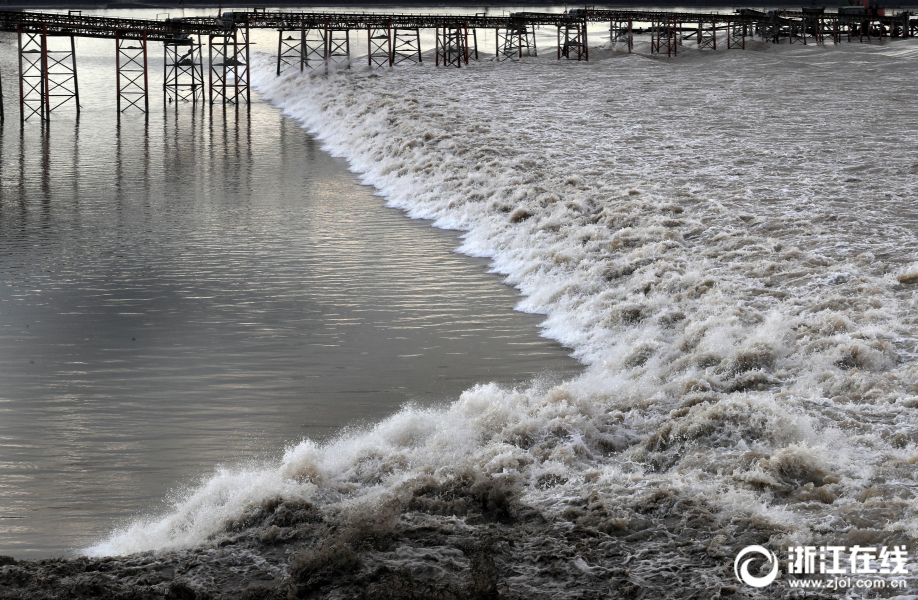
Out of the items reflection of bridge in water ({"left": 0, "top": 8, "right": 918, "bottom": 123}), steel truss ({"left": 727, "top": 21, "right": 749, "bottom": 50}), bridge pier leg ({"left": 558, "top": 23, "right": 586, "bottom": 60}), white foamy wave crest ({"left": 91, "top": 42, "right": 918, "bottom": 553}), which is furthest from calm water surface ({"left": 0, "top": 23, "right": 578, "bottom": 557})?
steel truss ({"left": 727, "top": 21, "right": 749, "bottom": 50})

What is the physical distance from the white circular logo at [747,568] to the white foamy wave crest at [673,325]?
37 cm

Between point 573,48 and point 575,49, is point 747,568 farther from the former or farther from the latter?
point 575,49

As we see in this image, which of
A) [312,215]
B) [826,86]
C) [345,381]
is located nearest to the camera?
[345,381]

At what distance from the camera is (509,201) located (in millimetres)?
18312

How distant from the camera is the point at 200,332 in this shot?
36.8ft

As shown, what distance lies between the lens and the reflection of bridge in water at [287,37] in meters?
36.9

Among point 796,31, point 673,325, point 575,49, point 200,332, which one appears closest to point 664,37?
point 796,31

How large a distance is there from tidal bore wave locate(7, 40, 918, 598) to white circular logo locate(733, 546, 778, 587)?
7cm

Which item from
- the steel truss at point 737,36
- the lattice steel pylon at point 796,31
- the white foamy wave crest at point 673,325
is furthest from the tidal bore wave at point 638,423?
the lattice steel pylon at point 796,31

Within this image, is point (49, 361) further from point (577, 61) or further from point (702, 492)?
point (577, 61)

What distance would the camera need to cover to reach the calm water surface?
7.83 metres

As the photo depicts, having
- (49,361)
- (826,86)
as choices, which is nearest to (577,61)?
(826,86)

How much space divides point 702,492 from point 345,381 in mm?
4196

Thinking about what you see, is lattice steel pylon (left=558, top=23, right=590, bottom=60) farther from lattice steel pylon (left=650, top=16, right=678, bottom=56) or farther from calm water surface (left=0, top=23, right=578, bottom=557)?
calm water surface (left=0, top=23, right=578, bottom=557)
